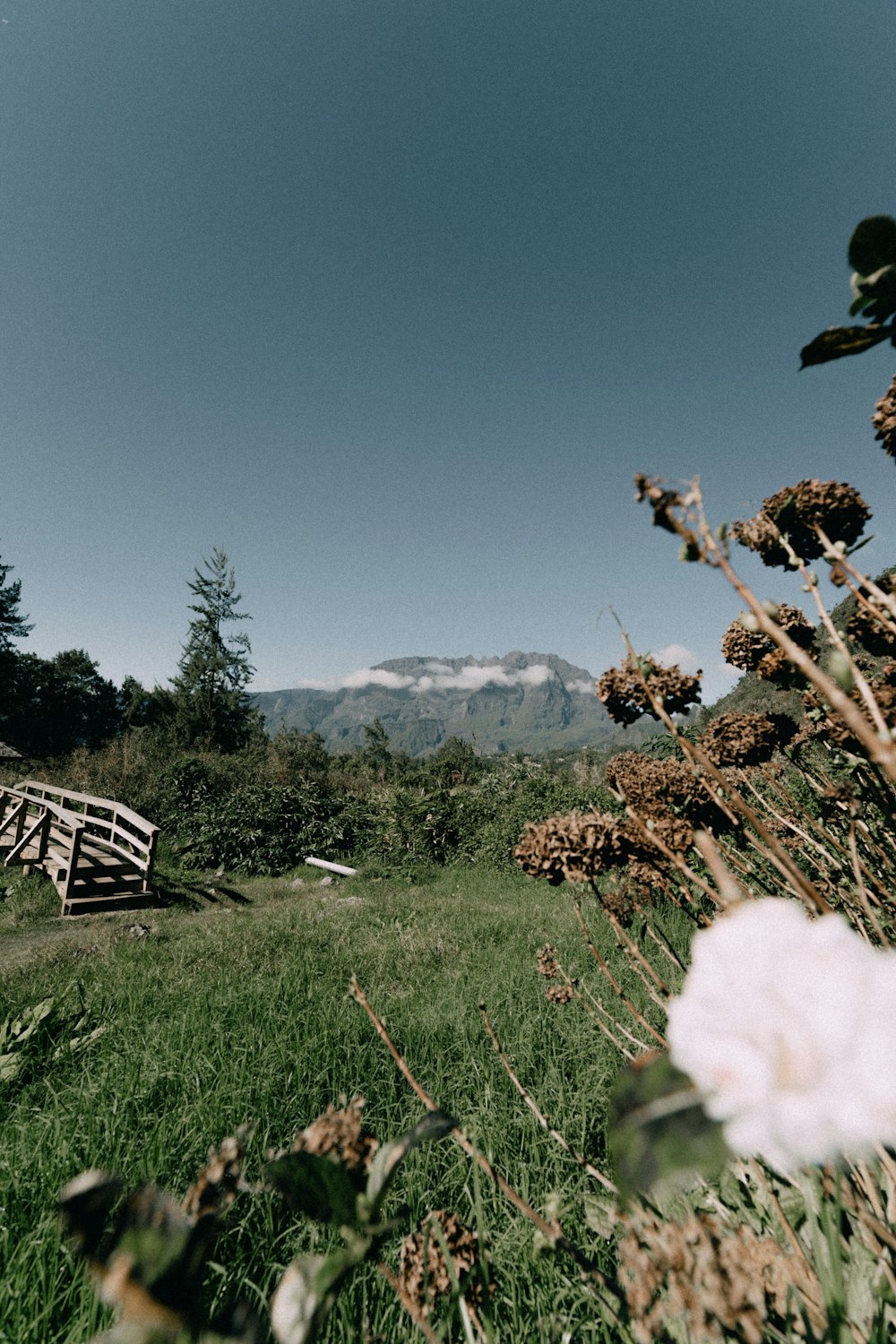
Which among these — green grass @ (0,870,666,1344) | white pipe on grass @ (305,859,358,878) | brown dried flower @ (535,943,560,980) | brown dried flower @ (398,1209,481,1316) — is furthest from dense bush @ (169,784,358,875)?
brown dried flower @ (398,1209,481,1316)

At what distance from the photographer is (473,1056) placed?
2711 millimetres

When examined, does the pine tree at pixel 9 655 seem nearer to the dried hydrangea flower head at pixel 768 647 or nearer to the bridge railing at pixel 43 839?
the bridge railing at pixel 43 839

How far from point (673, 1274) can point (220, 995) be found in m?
3.84

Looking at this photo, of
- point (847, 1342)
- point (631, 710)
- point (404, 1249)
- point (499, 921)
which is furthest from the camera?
point (499, 921)

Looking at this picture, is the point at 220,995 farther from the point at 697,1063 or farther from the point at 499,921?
the point at 697,1063

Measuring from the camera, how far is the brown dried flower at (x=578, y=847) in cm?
88

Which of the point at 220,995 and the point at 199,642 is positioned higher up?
the point at 199,642

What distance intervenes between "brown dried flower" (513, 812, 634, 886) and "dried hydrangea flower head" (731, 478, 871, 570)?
61cm

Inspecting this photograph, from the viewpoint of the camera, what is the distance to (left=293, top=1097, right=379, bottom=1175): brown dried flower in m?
0.52

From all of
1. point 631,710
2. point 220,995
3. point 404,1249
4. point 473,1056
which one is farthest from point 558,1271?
point 220,995

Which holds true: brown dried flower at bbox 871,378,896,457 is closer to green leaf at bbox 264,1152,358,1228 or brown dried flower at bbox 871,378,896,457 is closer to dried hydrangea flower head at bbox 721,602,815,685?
dried hydrangea flower head at bbox 721,602,815,685

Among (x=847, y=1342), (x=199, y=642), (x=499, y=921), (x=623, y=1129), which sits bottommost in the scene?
(x=499, y=921)

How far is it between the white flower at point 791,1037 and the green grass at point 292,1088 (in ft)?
2.27

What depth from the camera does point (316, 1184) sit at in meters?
0.43
